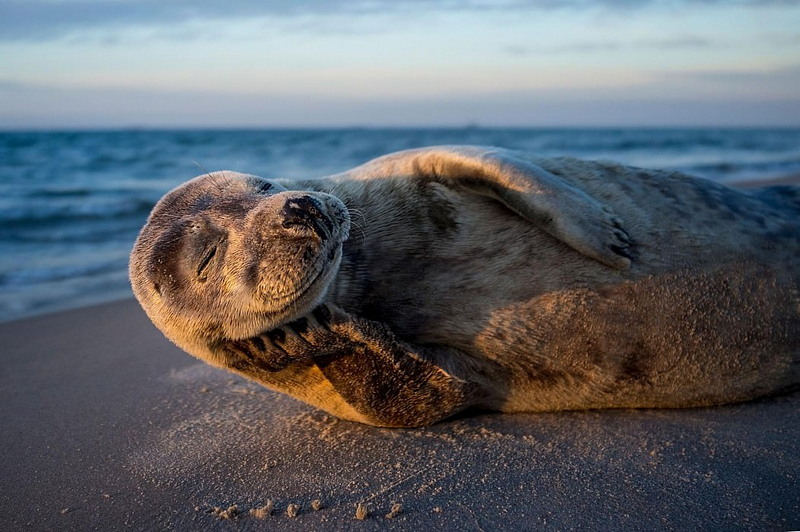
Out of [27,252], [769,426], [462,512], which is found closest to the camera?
[462,512]

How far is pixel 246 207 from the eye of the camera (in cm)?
329

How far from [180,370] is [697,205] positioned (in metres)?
2.90

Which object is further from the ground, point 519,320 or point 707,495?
point 519,320

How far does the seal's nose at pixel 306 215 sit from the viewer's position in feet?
9.80

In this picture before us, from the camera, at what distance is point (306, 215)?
3.00m

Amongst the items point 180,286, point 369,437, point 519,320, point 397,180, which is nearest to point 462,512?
point 369,437

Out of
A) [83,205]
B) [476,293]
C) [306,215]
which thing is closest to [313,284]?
[306,215]

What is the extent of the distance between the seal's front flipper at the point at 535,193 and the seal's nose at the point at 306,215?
943 millimetres

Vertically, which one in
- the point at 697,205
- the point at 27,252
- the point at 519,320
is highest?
the point at 697,205

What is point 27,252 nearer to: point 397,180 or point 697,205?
point 397,180

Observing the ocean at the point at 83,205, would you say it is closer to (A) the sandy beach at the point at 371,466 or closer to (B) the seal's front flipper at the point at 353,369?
(B) the seal's front flipper at the point at 353,369

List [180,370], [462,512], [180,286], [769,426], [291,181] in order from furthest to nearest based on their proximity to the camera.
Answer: [180,370]
[291,181]
[769,426]
[180,286]
[462,512]

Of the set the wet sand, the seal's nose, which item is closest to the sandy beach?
the wet sand

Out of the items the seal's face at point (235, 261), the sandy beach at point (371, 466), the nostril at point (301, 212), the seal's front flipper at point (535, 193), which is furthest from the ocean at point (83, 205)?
the sandy beach at point (371, 466)
